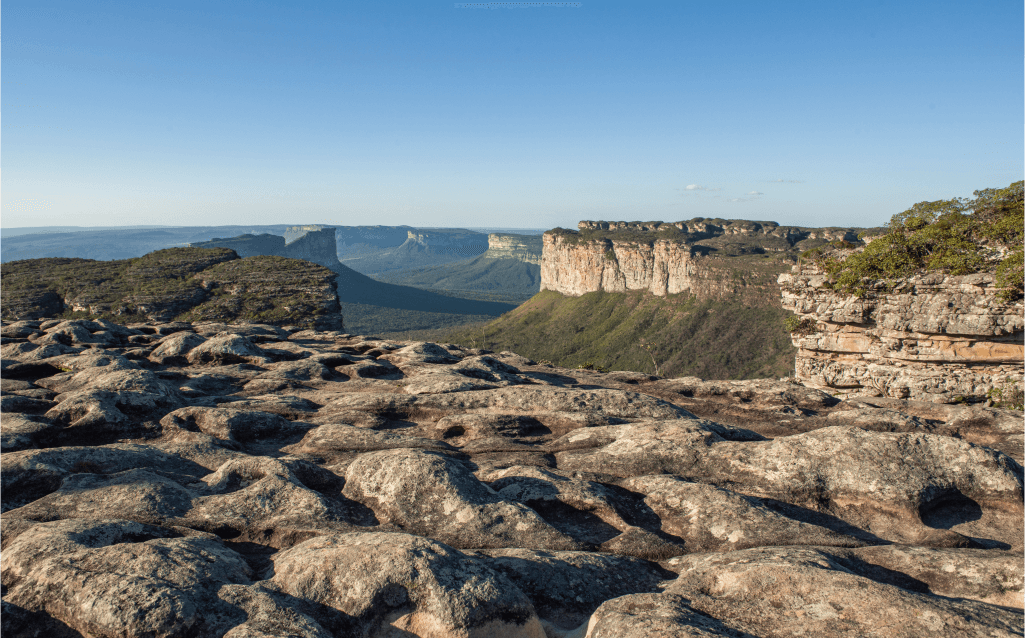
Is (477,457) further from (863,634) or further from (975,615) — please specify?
(975,615)

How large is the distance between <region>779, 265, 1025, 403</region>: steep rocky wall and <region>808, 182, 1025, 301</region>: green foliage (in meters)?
0.71

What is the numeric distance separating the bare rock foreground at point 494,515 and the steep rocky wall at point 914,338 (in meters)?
8.11

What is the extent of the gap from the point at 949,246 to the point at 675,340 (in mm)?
130959

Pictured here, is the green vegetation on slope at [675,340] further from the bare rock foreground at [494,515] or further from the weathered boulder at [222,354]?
the bare rock foreground at [494,515]

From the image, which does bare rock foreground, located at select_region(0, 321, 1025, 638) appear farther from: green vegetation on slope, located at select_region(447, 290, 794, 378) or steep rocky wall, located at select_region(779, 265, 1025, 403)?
green vegetation on slope, located at select_region(447, 290, 794, 378)

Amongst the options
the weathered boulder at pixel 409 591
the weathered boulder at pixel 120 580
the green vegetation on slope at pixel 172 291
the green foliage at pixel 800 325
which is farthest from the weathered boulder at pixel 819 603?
the green vegetation on slope at pixel 172 291

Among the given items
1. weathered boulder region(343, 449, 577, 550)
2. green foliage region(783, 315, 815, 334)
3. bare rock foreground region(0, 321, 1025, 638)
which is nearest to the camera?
bare rock foreground region(0, 321, 1025, 638)

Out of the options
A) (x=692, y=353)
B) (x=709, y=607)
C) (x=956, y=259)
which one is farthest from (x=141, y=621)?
(x=692, y=353)

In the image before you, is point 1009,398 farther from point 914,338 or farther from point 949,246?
point 949,246

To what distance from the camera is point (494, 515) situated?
12523 mm

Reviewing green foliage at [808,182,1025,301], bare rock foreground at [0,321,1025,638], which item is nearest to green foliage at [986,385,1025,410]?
green foliage at [808,182,1025,301]

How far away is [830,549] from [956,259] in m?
27.1

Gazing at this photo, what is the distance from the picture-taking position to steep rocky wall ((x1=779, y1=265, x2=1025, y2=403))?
2836 cm

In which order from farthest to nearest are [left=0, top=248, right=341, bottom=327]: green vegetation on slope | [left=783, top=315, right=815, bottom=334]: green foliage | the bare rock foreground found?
[left=0, top=248, right=341, bottom=327]: green vegetation on slope < [left=783, top=315, right=815, bottom=334]: green foliage < the bare rock foreground
